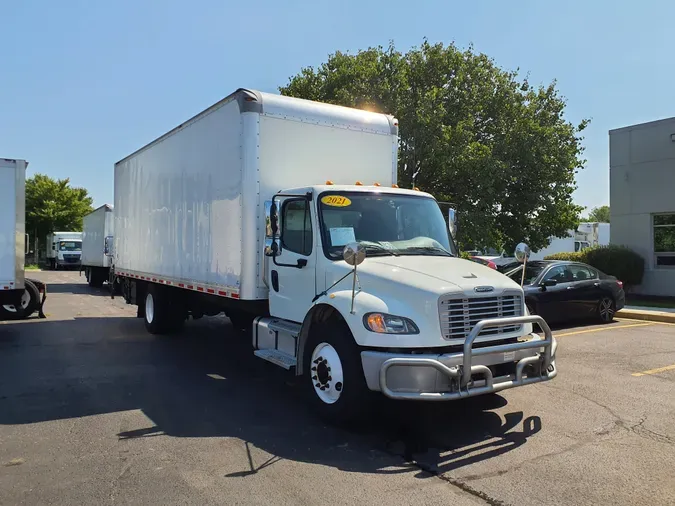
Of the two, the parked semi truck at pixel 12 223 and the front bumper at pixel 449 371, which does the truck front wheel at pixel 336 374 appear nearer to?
the front bumper at pixel 449 371

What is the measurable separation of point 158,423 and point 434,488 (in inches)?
113

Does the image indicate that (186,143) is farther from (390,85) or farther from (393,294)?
(390,85)

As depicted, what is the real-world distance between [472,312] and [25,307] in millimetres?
11994

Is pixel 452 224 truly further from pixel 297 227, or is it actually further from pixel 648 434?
pixel 648 434

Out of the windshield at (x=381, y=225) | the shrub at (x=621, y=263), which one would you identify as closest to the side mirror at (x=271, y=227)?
the windshield at (x=381, y=225)

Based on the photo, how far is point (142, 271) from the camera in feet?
37.7

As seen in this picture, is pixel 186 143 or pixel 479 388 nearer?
pixel 479 388

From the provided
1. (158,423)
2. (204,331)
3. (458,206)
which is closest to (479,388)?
(158,423)

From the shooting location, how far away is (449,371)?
15.5ft

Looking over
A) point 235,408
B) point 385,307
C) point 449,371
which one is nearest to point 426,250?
point 385,307

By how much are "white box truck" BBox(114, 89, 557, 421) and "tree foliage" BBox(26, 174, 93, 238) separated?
154ft

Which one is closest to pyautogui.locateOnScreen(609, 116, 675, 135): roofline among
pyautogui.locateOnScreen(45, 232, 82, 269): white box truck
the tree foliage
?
pyautogui.locateOnScreen(45, 232, 82, 269): white box truck

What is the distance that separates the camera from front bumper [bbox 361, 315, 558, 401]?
477 cm

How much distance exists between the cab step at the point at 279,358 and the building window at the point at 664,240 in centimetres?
1590
